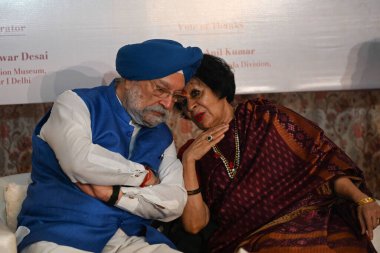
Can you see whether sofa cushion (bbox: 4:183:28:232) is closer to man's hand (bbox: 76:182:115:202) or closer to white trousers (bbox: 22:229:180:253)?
white trousers (bbox: 22:229:180:253)

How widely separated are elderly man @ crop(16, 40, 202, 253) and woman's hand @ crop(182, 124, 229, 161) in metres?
0.16

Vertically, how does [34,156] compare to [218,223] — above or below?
above

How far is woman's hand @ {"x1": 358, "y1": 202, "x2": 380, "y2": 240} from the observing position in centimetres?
241

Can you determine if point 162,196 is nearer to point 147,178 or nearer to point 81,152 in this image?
point 147,178

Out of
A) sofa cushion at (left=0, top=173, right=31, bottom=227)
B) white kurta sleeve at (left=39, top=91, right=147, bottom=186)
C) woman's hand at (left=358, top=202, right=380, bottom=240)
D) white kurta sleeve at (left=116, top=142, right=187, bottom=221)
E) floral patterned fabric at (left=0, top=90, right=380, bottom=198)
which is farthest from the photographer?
floral patterned fabric at (left=0, top=90, right=380, bottom=198)

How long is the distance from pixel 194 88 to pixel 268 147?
0.45 meters

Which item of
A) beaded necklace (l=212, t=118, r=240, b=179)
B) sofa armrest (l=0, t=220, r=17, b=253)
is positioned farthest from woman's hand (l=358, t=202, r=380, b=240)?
sofa armrest (l=0, t=220, r=17, b=253)

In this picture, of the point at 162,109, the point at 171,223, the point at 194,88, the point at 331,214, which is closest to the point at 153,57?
the point at 162,109

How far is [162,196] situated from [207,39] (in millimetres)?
1410

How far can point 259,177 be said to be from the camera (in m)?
2.60

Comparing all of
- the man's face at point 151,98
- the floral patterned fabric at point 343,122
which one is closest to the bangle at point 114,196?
the man's face at point 151,98

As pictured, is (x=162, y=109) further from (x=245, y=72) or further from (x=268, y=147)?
(x=245, y=72)

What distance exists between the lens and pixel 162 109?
2312mm

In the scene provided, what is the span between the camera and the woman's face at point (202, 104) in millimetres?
2633
